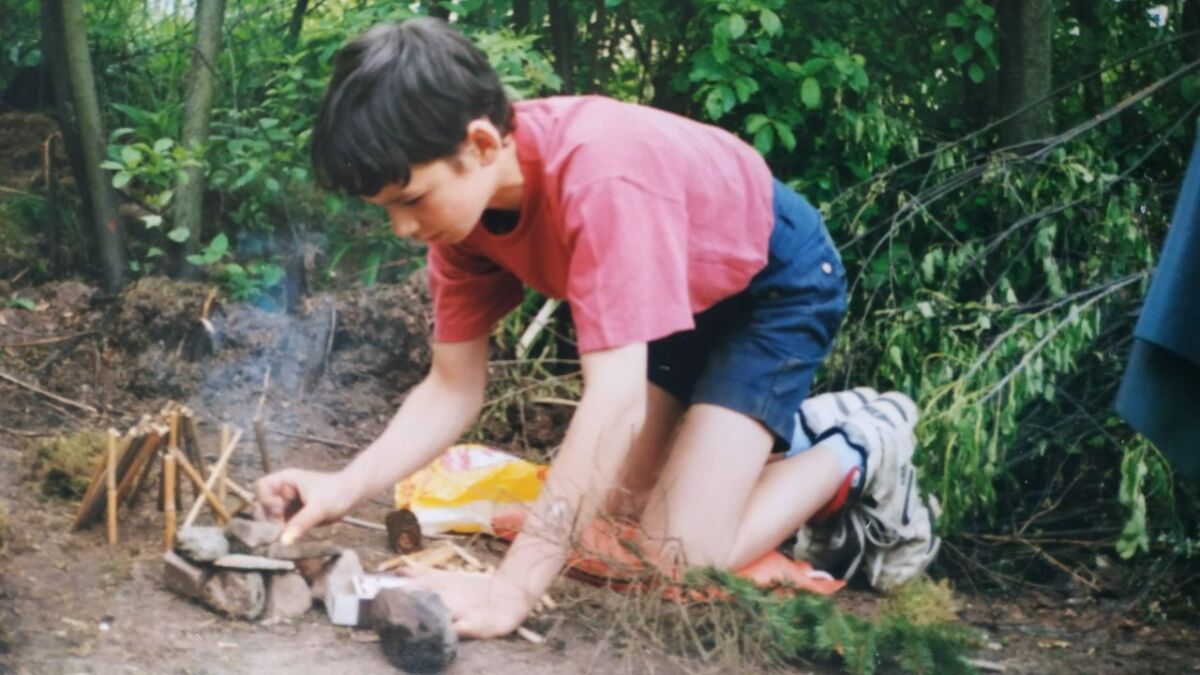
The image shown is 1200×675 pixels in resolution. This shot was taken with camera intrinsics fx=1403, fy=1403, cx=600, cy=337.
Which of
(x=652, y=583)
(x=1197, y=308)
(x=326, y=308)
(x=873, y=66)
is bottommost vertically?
(x=652, y=583)

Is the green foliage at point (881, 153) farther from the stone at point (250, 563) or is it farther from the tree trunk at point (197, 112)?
the stone at point (250, 563)

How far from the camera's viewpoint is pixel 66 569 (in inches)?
80.3

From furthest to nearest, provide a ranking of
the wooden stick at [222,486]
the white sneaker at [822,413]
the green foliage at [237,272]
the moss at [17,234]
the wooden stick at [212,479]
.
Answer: the green foliage at [237,272], the moss at [17,234], the white sneaker at [822,413], the wooden stick at [222,486], the wooden stick at [212,479]

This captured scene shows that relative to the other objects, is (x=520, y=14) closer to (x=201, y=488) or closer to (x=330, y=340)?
(x=330, y=340)

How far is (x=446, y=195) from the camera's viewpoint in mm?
1896

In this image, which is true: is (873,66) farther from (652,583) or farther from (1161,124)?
(652,583)

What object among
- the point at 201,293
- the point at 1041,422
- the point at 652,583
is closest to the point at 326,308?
the point at 201,293

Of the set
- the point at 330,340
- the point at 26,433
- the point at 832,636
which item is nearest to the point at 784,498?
the point at 832,636

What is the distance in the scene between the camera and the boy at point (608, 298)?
183 centimetres

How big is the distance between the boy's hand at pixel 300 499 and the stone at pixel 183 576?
4.8 inches

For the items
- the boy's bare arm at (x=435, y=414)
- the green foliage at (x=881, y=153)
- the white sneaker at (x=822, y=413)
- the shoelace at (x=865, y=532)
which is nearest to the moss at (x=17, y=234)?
the green foliage at (x=881, y=153)

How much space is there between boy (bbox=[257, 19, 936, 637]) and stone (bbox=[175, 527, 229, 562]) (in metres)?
0.10

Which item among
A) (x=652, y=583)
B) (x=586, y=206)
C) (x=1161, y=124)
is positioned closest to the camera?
(x=586, y=206)

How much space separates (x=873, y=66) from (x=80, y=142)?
5.66 feet
